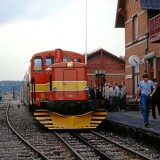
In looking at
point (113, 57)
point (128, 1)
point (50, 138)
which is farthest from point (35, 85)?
point (113, 57)

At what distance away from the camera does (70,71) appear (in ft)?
58.3

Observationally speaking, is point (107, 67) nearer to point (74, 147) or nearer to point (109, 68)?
point (109, 68)

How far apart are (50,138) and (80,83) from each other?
138 inches

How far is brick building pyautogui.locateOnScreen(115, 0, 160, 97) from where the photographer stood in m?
25.3

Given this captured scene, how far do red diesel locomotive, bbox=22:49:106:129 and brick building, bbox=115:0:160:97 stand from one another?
523 cm

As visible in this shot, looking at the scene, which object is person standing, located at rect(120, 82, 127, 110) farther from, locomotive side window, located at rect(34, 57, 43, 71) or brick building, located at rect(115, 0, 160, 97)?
locomotive side window, located at rect(34, 57, 43, 71)

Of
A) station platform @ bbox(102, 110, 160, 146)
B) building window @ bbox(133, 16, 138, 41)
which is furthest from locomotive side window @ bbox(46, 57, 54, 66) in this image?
building window @ bbox(133, 16, 138, 41)

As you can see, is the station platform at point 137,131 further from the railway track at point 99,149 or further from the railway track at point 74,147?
the railway track at point 99,149

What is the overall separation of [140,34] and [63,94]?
488 inches

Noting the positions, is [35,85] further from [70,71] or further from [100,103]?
[100,103]

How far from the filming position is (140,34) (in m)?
28.8

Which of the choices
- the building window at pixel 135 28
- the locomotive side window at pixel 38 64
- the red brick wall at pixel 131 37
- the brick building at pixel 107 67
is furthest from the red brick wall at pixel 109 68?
the locomotive side window at pixel 38 64

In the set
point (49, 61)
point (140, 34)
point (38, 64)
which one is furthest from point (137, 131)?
Result: point (140, 34)

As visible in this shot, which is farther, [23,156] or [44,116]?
[44,116]
